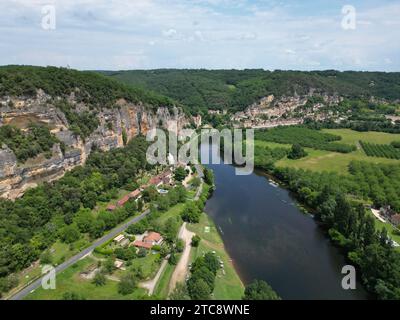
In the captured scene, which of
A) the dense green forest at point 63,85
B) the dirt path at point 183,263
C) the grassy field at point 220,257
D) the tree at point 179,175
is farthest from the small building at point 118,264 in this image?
the dense green forest at point 63,85

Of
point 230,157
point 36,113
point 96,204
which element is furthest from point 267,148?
point 36,113

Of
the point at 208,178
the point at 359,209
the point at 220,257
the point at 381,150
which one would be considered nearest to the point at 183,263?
the point at 220,257

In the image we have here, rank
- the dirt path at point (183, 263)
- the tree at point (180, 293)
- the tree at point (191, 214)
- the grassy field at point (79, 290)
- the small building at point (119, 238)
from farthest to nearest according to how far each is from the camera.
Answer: the tree at point (191, 214) → the small building at point (119, 238) → the dirt path at point (183, 263) → the grassy field at point (79, 290) → the tree at point (180, 293)

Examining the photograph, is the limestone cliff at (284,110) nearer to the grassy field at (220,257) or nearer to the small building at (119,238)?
the grassy field at (220,257)

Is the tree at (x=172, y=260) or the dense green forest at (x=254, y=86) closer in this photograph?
the tree at (x=172, y=260)

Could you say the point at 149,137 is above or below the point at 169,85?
below

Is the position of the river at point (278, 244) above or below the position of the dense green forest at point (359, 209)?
below

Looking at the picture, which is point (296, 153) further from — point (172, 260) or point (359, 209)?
point (172, 260)
